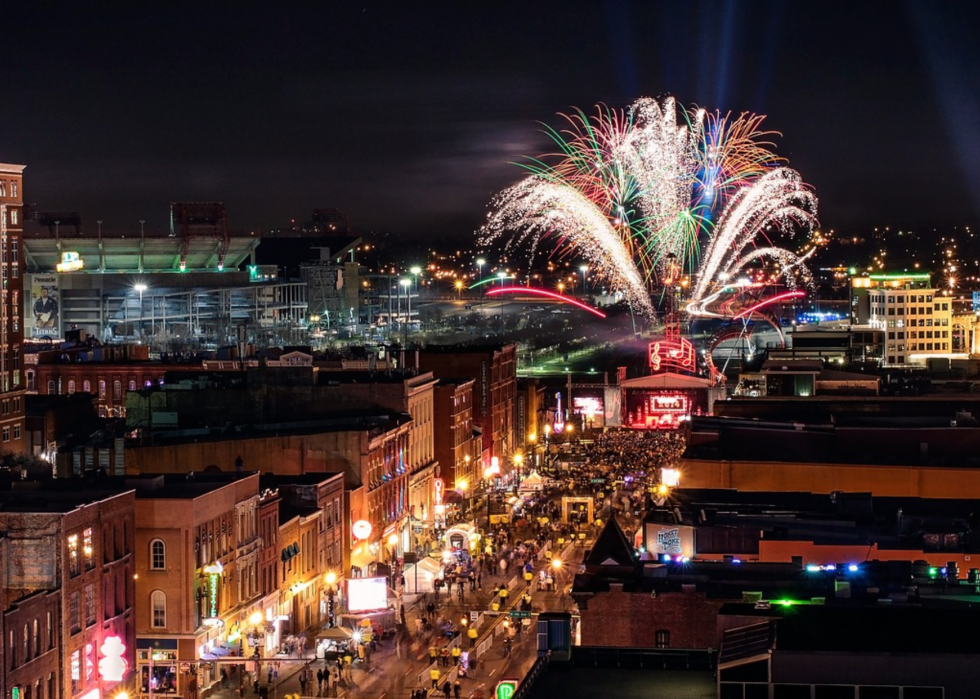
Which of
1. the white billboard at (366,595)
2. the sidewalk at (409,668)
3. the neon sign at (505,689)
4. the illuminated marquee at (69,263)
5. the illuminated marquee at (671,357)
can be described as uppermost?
the illuminated marquee at (69,263)

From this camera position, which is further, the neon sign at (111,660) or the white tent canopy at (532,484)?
the white tent canopy at (532,484)

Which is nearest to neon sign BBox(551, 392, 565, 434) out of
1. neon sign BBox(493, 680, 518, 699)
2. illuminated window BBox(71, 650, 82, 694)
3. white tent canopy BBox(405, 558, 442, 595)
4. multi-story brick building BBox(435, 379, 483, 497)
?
multi-story brick building BBox(435, 379, 483, 497)

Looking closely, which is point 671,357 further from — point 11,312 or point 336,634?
point 336,634

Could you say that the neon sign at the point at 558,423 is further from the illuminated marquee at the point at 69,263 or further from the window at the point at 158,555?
the window at the point at 158,555

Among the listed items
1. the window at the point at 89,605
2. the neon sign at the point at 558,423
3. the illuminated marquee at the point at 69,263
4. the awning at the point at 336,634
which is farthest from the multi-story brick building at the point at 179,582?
the illuminated marquee at the point at 69,263

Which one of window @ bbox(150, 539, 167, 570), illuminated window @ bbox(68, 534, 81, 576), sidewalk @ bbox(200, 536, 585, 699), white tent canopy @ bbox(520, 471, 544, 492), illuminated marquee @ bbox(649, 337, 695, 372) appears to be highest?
illuminated marquee @ bbox(649, 337, 695, 372)

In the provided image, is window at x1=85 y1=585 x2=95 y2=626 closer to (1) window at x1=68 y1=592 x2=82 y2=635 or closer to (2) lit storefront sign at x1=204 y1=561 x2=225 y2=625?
(1) window at x1=68 y1=592 x2=82 y2=635

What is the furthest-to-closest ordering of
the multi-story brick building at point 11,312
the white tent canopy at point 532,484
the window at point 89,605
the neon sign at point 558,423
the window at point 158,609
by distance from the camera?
1. the neon sign at point 558,423
2. the white tent canopy at point 532,484
3. the multi-story brick building at point 11,312
4. the window at point 158,609
5. the window at point 89,605
